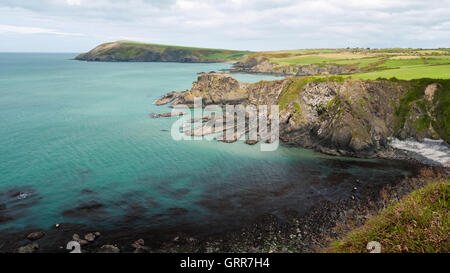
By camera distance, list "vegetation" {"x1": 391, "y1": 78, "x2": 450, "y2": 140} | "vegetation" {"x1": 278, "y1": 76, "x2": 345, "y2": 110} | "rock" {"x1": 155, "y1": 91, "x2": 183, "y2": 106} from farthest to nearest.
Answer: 1. "rock" {"x1": 155, "y1": 91, "x2": 183, "y2": 106}
2. "vegetation" {"x1": 278, "y1": 76, "x2": 345, "y2": 110}
3. "vegetation" {"x1": 391, "y1": 78, "x2": 450, "y2": 140}

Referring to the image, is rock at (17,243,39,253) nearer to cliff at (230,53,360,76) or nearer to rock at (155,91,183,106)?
rock at (155,91,183,106)

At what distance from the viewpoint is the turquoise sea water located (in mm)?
27391

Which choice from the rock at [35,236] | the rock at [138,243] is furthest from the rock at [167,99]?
the rock at [138,243]

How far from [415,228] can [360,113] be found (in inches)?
1634

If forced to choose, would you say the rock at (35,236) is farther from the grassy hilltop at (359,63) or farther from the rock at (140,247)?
the grassy hilltop at (359,63)

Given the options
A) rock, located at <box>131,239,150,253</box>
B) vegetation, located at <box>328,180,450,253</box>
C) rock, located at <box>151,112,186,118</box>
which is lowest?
rock, located at <box>131,239,150,253</box>

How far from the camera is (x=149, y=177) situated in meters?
36.2

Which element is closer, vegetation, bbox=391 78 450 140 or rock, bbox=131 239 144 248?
rock, bbox=131 239 144 248

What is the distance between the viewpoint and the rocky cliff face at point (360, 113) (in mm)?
44344

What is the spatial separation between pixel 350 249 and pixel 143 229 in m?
19.8

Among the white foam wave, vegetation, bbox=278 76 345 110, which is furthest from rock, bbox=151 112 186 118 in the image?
the white foam wave

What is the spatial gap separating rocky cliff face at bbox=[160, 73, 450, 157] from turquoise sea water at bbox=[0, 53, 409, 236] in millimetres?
4723

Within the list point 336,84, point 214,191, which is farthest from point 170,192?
point 336,84

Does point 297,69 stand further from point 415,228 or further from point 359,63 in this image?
point 415,228
